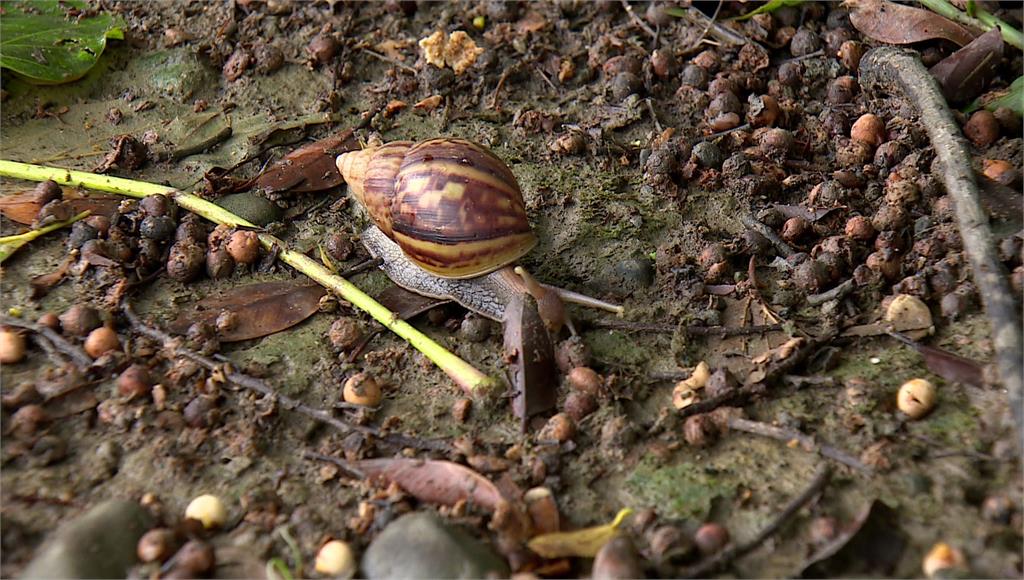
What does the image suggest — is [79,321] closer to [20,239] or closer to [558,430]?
[20,239]

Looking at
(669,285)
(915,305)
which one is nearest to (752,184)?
(669,285)

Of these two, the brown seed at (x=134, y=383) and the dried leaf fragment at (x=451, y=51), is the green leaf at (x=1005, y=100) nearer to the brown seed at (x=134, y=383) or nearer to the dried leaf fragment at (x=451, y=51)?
the dried leaf fragment at (x=451, y=51)

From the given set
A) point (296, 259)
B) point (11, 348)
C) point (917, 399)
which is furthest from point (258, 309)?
point (917, 399)

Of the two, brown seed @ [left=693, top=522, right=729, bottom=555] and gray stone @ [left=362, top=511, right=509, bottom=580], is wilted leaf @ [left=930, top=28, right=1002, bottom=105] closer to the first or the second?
brown seed @ [left=693, top=522, right=729, bottom=555]

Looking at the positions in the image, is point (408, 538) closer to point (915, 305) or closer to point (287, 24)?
point (915, 305)

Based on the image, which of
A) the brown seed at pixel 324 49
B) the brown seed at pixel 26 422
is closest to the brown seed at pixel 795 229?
the brown seed at pixel 324 49
